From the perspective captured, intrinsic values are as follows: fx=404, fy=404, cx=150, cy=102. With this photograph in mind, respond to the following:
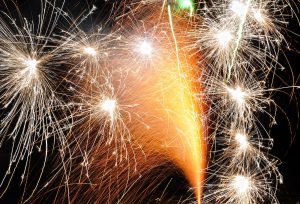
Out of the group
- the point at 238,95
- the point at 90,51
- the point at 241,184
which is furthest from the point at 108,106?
the point at 241,184

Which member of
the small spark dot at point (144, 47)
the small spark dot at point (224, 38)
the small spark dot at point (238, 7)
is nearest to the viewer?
the small spark dot at point (238, 7)

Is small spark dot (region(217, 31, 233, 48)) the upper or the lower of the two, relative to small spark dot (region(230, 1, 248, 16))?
lower

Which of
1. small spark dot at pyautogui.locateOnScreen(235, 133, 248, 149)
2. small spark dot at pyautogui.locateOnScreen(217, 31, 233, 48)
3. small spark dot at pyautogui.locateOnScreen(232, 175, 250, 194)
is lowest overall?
small spark dot at pyautogui.locateOnScreen(232, 175, 250, 194)

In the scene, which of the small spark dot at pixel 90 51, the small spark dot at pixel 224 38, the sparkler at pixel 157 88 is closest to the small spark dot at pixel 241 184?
the sparkler at pixel 157 88

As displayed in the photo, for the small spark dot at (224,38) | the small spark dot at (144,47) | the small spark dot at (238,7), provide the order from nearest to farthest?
the small spark dot at (238,7) → the small spark dot at (224,38) → the small spark dot at (144,47)

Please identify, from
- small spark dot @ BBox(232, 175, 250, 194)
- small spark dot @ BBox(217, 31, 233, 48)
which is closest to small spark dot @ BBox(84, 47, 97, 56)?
small spark dot @ BBox(217, 31, 233, 48)

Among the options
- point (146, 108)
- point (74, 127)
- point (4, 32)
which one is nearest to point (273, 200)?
point (146, 108)

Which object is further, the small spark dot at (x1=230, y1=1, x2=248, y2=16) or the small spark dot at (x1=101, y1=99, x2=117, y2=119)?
the small spark dot at (x1=101, y1=99, x2=117, y2=119)

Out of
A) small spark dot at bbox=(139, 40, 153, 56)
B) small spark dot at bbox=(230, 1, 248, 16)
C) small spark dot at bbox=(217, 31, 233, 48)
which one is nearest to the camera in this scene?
small spark dot at bbox=(230, 1, 248, 16)

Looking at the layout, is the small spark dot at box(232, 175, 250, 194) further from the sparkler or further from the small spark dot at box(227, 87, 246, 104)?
the small spark dot at box(227, 87, 246, 104)

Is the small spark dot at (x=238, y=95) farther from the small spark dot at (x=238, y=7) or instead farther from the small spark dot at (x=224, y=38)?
the small spark dot at (x=238, y=7)
